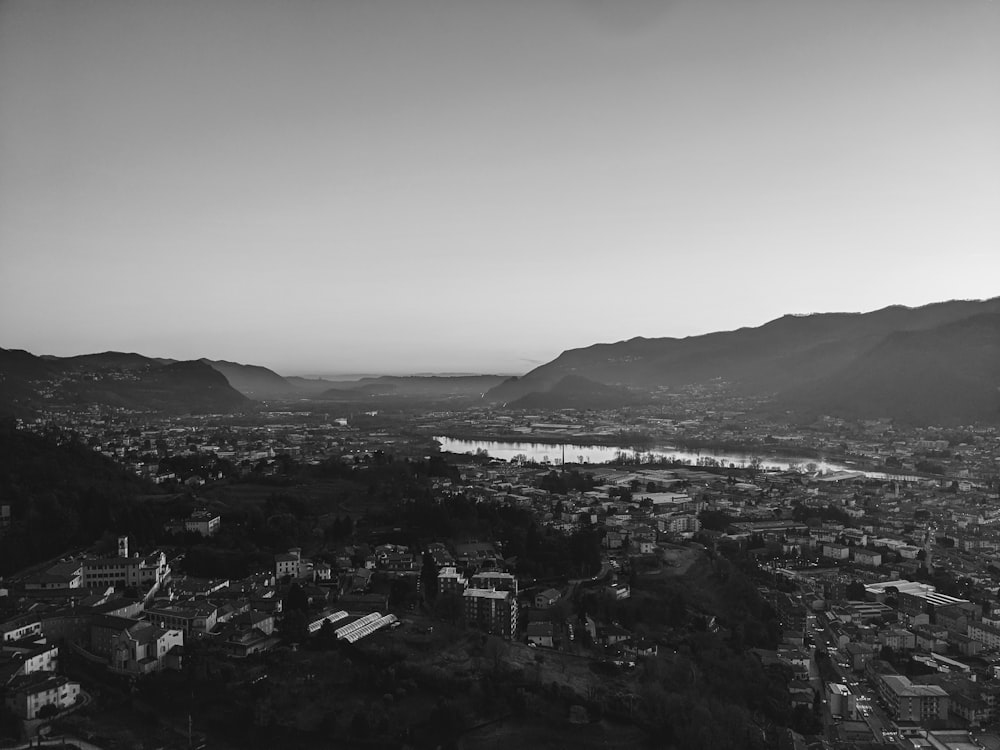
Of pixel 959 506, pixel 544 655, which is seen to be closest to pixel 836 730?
pixel 544 655

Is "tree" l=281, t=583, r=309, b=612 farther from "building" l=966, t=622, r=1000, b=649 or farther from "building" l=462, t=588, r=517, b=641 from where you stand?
"building" l=966, t=622, r=1000, b=649

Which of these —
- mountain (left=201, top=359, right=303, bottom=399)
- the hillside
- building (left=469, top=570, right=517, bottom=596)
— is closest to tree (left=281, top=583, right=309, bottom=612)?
building (left=469, top=570, right=517, bottom=596)

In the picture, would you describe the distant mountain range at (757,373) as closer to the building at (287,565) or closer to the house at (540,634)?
the building at (287,565)

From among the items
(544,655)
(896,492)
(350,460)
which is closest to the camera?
(544,655)

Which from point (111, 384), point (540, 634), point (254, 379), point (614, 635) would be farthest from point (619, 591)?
point (254, 379)

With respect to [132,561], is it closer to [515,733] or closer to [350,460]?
[515,733]
